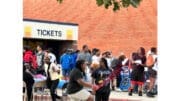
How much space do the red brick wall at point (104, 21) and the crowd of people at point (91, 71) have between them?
416 inches

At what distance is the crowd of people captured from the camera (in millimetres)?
12391

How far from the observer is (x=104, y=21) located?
34.0m

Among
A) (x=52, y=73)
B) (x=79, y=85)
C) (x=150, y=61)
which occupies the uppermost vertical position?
(x=150, y=61)

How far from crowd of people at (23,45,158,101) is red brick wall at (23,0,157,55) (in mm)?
10578

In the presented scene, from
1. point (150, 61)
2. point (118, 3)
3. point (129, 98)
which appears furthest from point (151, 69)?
point (118, 3)

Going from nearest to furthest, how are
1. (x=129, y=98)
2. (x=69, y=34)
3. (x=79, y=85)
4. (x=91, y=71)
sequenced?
1. (x=79, y=85)
2. (x=91, y=71)
3. (x=129, y=98)
4. (x=69, y=34)

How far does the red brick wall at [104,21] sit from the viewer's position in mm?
32938

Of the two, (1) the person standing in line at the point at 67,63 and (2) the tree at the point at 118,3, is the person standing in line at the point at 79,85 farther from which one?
(1) the person standing in line at the point at 67,63

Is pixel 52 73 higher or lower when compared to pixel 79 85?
higher

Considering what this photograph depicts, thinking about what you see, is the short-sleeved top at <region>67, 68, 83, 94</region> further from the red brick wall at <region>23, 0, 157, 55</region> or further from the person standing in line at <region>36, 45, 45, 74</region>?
the red brick wall at <region>23, 0, 157, 55</region>

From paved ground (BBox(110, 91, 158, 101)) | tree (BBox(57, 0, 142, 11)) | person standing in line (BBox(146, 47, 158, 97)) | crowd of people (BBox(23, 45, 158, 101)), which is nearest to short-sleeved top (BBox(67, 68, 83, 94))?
crowd of people (BBox(23, 45, 158, 101))

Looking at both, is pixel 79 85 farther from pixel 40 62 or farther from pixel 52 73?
pixel 40 62

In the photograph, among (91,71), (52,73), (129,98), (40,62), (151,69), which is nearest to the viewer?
(52,73)

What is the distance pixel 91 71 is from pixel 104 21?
678 inches
